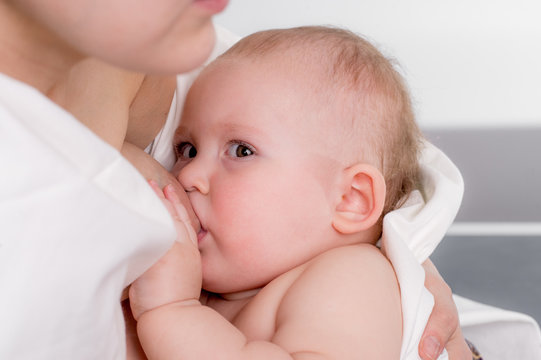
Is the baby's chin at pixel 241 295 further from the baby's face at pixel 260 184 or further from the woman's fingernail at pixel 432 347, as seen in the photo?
the woman's fingernail at pixel 432 347

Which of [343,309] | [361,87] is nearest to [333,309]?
[343,309]

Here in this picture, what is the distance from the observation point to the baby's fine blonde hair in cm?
97

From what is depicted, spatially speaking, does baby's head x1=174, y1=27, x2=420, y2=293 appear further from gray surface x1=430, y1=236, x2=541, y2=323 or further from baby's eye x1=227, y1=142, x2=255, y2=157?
gray surface x1=430, y1=236, x2=541, y2=323

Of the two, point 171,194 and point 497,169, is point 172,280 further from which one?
point 497,169

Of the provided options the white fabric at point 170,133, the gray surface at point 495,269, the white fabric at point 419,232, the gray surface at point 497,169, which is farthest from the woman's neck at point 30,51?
the gray surface at point 497,169

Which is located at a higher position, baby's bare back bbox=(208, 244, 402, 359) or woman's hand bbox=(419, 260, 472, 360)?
baby's bare back bbox=(208, 244, 402, 359)

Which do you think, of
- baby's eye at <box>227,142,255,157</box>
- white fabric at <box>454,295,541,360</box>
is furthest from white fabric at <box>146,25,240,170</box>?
white fabric at <box>454,295,541,360</box>

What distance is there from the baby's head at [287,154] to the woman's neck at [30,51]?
0.94ft

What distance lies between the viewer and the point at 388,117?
39.4 inches

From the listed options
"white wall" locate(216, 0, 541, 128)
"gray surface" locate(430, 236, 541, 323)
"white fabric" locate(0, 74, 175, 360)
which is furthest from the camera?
"white wall" locate(216, 0, 541, 128)

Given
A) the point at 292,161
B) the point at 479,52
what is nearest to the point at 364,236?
the point at 292,161

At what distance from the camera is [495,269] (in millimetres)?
1881

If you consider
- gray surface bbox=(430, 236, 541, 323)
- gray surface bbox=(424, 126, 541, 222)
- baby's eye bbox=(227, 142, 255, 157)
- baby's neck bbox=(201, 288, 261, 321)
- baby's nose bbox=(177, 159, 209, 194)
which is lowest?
gray surface bbox=(430, 236, 541, 323)

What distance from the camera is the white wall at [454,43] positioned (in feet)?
6.59
